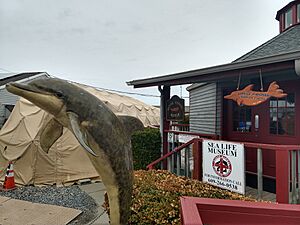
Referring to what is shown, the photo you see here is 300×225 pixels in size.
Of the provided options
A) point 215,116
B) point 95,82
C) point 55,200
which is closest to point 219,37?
point 215,116

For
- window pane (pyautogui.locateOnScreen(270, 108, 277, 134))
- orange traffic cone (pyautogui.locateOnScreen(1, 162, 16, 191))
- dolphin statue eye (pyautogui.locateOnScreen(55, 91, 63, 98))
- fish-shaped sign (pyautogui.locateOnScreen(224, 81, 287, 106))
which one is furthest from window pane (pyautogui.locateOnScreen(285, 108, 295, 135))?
orange traffic cone (pyautogui.locateOnScreen(1, 162, 16, 191))

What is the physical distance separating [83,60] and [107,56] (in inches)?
85.5

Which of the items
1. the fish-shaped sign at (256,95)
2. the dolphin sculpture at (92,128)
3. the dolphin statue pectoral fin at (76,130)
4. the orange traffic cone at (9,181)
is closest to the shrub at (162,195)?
the dolphin sculpture at (92,128)

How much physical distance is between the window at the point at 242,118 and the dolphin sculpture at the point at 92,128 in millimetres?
4996

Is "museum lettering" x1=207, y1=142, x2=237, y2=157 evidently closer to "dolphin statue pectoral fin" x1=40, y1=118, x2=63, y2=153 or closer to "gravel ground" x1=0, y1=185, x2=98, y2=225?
"gravel ground" x1=0, y1=185, x2=98, y2=225

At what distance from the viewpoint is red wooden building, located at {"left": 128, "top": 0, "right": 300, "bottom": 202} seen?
15.2ft

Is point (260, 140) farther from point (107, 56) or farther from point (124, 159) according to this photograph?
point (107, 56)

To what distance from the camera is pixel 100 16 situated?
12.0 meters

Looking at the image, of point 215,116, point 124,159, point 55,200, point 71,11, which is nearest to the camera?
point 124,159

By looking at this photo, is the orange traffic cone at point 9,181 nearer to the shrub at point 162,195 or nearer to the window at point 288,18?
the shrub at point 162,195

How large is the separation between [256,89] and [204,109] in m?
2.50

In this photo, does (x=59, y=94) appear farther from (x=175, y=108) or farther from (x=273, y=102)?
(x=273, y=102)

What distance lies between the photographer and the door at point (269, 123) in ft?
Answer: 18.0

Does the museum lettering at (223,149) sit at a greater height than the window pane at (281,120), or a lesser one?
lesser
